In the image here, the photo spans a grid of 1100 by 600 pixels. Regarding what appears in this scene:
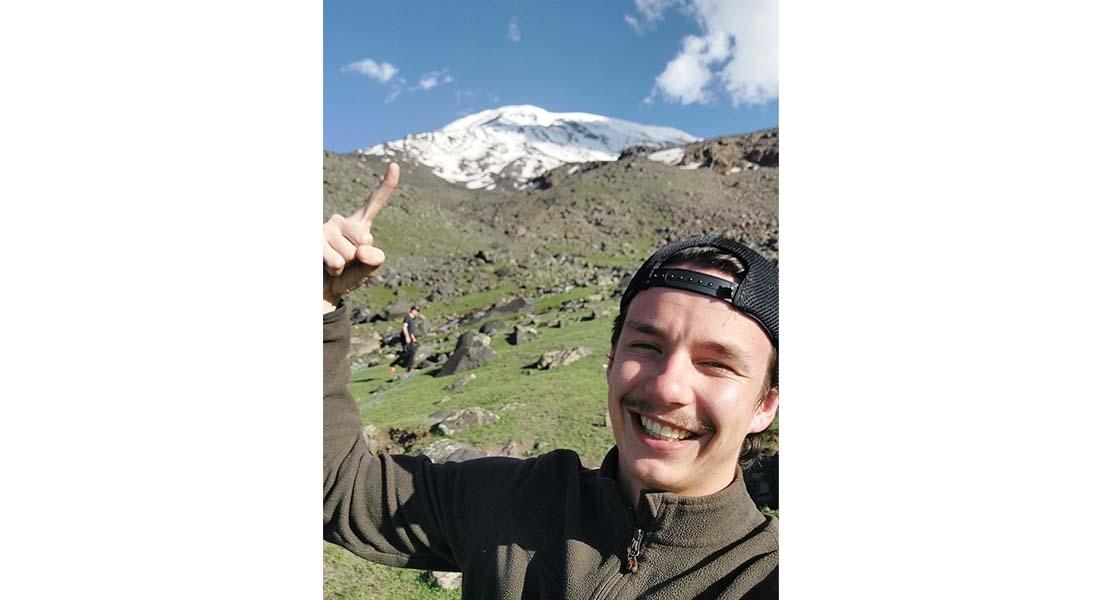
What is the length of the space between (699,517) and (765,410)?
0.25 meters

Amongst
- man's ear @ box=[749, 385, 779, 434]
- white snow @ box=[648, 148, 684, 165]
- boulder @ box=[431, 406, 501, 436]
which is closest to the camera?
man's ear @ box=[749, 385, 779, 434]

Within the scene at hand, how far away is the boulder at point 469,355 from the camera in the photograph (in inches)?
179

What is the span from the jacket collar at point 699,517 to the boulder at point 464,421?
189 centimetres

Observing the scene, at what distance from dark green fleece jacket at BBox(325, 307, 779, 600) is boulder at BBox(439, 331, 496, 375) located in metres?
2.96

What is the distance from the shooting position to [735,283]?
1.18 meters

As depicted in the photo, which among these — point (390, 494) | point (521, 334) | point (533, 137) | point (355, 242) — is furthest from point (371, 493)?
point (521, 334)

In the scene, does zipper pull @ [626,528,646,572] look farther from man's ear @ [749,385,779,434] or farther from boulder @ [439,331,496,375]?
boulder @ [439,331,496,375]

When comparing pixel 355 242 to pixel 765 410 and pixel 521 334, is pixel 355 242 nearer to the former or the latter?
pixel 765 410

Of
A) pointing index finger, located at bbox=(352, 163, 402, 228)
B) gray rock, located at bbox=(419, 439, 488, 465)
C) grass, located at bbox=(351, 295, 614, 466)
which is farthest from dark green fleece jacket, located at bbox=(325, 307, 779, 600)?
grass, located at bbox=(351, 295, 614, 466)

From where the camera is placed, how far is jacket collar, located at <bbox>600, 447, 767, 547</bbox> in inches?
46.2
